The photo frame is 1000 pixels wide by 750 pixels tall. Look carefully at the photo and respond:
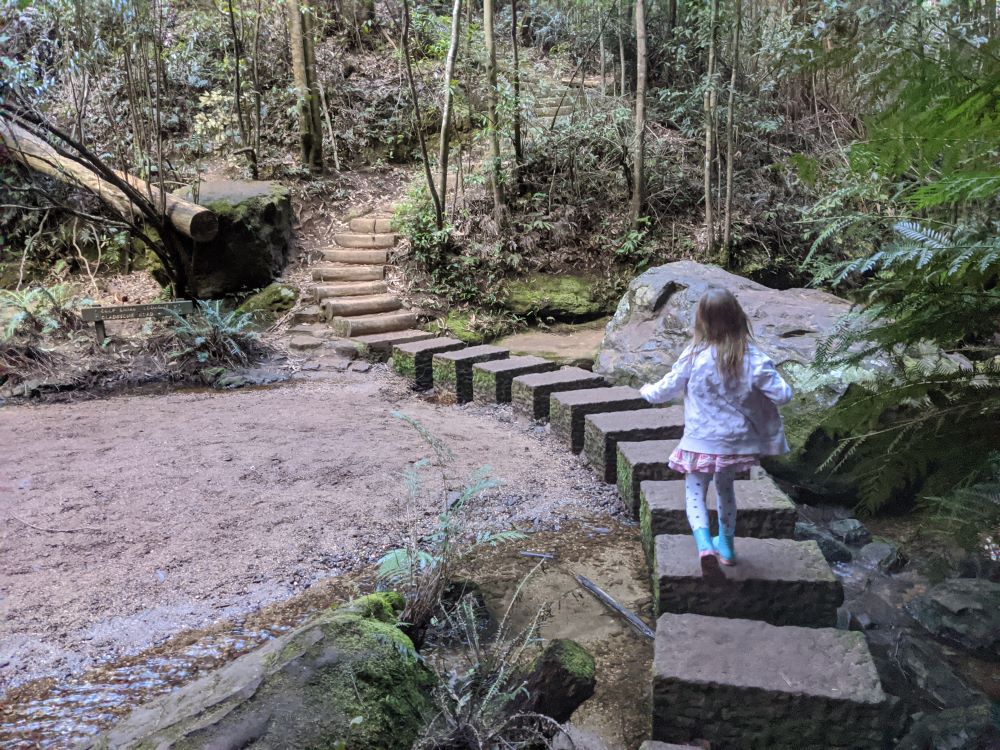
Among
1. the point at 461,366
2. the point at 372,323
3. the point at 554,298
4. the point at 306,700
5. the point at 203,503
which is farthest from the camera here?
the point at 554,298

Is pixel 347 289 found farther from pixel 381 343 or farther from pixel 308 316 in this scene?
pixel 381 343

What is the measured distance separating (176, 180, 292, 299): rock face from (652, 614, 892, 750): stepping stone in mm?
7851

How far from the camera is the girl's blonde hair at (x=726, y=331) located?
111 inches

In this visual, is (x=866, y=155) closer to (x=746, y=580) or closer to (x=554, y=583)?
(x=746, y=580)

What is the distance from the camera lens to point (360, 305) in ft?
28.5

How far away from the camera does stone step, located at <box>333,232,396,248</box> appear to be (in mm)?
10039

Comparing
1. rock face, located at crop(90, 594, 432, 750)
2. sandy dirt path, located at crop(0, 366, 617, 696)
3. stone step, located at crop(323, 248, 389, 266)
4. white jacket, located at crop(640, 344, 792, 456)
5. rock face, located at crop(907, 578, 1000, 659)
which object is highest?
stone step, located at crop(323, 248, 389, 266)

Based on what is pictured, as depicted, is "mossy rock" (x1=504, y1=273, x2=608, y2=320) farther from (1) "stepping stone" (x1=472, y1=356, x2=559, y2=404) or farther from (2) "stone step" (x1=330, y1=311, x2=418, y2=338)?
(1) "stepping stone" (x1=472, y1=356, x2=559, y2=404)

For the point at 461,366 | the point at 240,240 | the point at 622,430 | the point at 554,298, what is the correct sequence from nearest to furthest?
the point at 622,430 → the point at 461,366 → the point at 240,240 → the point at 554,298

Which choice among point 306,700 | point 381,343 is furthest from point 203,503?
point 381,343

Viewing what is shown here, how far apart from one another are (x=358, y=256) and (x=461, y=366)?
4.10 metres

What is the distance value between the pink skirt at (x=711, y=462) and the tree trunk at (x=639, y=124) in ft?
24.2

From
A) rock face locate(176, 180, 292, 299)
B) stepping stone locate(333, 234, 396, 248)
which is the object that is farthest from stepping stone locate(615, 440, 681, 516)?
stepping stone locate(333, 234, 396, 248)

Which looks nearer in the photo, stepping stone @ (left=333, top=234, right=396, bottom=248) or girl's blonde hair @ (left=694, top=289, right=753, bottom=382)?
girl's blonde hair @ (left=694, top=289, right=753, bottom=382)
